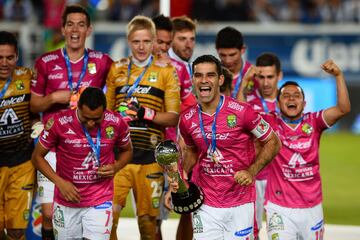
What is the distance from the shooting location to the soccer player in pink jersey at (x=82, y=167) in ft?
31.8

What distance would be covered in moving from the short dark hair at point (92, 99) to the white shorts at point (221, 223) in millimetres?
1371

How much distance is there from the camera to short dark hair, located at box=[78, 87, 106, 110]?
944 centimetres

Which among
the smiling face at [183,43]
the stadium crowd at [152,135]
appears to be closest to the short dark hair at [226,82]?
the stadium crowd at [152,135]

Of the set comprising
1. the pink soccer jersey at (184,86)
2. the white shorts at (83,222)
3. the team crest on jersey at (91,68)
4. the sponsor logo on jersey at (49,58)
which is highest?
the sponsor logo on jersey at (49,58)

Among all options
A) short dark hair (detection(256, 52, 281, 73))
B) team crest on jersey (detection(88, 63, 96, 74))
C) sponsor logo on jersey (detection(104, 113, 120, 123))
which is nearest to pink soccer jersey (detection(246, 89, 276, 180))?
short dark hair (detection(256, 52, 281, 73))

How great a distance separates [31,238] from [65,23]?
290cm

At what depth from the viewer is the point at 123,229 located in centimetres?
1326

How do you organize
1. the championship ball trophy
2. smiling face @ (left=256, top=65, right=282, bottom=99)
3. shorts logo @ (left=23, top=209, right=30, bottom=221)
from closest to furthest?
the championship ball trophy
shorts logo @ (left=23, top=209, right=30, bottom=221)
smiling face @ (left=256, top=65, right=282, bottom=99)

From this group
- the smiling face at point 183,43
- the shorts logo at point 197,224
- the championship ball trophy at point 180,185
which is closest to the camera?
the championship ball trophy at point 180,185

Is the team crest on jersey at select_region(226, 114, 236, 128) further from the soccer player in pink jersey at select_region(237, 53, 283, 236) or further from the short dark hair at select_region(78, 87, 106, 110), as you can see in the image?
the soccer player in pink jersey at select_region(237, 53, 283, 236)

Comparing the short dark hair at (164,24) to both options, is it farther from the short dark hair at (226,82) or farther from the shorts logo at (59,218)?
the shorts logo at (59,218)

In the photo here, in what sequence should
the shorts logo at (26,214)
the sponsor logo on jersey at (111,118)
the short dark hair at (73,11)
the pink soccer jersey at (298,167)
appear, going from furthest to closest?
the short dark hair at (73,11), the shorts logo at (26,214), the pink soccer jersey at (298,167), the sponsor logo on jersey at (111,118)

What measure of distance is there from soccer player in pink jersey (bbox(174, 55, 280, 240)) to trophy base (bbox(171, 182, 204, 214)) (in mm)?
131

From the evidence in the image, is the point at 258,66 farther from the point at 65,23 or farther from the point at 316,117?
the point at 65,23
